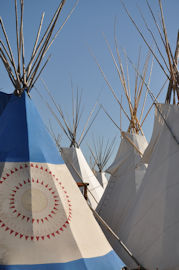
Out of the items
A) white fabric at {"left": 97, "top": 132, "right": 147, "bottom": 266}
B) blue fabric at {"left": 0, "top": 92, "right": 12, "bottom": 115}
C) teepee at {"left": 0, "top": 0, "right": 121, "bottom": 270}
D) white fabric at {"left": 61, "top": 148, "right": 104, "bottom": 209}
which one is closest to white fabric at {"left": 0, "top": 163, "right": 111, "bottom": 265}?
teepee at {"left": 0, "top": 0, "right": 121, "bottom": 270}

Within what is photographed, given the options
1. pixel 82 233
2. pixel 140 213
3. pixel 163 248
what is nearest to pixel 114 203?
pixel 140 213

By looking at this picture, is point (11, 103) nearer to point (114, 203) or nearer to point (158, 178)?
point (158, 178)

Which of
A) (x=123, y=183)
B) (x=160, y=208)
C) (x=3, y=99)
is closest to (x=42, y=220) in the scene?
(x=3, y=99)

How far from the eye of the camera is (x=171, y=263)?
2.57 m

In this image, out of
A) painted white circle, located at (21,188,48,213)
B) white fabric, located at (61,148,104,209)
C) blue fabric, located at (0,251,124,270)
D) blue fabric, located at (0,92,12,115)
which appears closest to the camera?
blue fabric, located at (0,251,124,270)

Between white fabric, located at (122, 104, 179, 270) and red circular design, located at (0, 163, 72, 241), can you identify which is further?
white fabric, located at (122, 104, 179, 270)

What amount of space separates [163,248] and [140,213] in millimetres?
524

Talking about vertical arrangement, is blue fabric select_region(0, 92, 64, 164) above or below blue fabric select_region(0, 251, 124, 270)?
above

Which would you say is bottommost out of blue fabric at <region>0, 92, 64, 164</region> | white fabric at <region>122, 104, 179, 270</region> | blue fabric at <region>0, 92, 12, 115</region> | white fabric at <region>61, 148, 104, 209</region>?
white fabric at <region>61, 148, 104, 209</region>

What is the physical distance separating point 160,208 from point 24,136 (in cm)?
149

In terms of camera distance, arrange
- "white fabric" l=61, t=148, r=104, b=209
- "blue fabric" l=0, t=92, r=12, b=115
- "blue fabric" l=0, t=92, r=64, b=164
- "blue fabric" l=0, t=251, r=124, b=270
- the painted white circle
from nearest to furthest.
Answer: "blue fabric" l=0, t=251, r=124, b=270, the painted white circle, "blue fabric" l=0, t=92, r=64, b=164, "blue fabric" l=0, t=92, r=12, b=115, "white fabric" l=61, t=148, r=104, b=209

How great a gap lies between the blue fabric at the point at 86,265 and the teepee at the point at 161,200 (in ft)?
2.26

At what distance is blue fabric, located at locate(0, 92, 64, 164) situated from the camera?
215cm

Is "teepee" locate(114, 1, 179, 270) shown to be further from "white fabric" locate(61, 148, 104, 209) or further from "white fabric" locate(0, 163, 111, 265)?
"white fabric" locate(61, 148, 104, 209)
